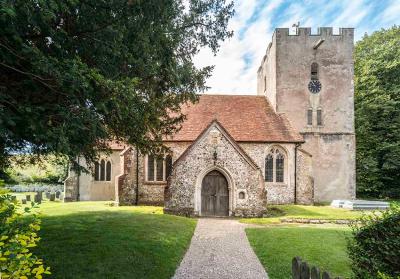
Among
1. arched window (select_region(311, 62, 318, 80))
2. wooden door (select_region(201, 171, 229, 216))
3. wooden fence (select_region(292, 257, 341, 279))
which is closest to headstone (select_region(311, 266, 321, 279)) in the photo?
wooden fence (select_region(292, 257, 341, 279))

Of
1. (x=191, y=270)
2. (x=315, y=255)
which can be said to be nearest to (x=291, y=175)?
(x=315, y=255)

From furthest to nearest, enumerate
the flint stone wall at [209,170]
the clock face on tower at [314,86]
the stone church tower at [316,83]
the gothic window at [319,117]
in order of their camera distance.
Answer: the clock face on tower at [314,86]
the gothic window at [319,117]
the stone church tower at [316,83]
the flint stone wall at [209,170]

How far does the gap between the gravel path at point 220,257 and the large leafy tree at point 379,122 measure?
86.5 feet

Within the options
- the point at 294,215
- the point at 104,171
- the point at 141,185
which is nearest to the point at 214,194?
the point at 294,215

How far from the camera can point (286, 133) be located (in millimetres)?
22969

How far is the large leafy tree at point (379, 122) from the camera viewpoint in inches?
1288

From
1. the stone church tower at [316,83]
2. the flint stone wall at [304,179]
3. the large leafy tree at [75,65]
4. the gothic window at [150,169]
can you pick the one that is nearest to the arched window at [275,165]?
the flint stone wall at [304,179]

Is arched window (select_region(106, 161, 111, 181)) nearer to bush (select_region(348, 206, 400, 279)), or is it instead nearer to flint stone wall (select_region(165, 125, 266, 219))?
flint stone wall (select_region(165, 125, 266, 219))

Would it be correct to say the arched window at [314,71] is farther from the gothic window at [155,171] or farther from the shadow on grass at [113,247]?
the shadow on grass at [113,247]

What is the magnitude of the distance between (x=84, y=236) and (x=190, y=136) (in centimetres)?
1250

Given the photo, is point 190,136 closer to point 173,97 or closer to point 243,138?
point 243,138

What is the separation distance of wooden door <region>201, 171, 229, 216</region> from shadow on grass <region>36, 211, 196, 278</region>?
4.04 metres

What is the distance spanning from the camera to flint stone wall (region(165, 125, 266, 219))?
1680 cm

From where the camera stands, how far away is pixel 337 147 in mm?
25094
